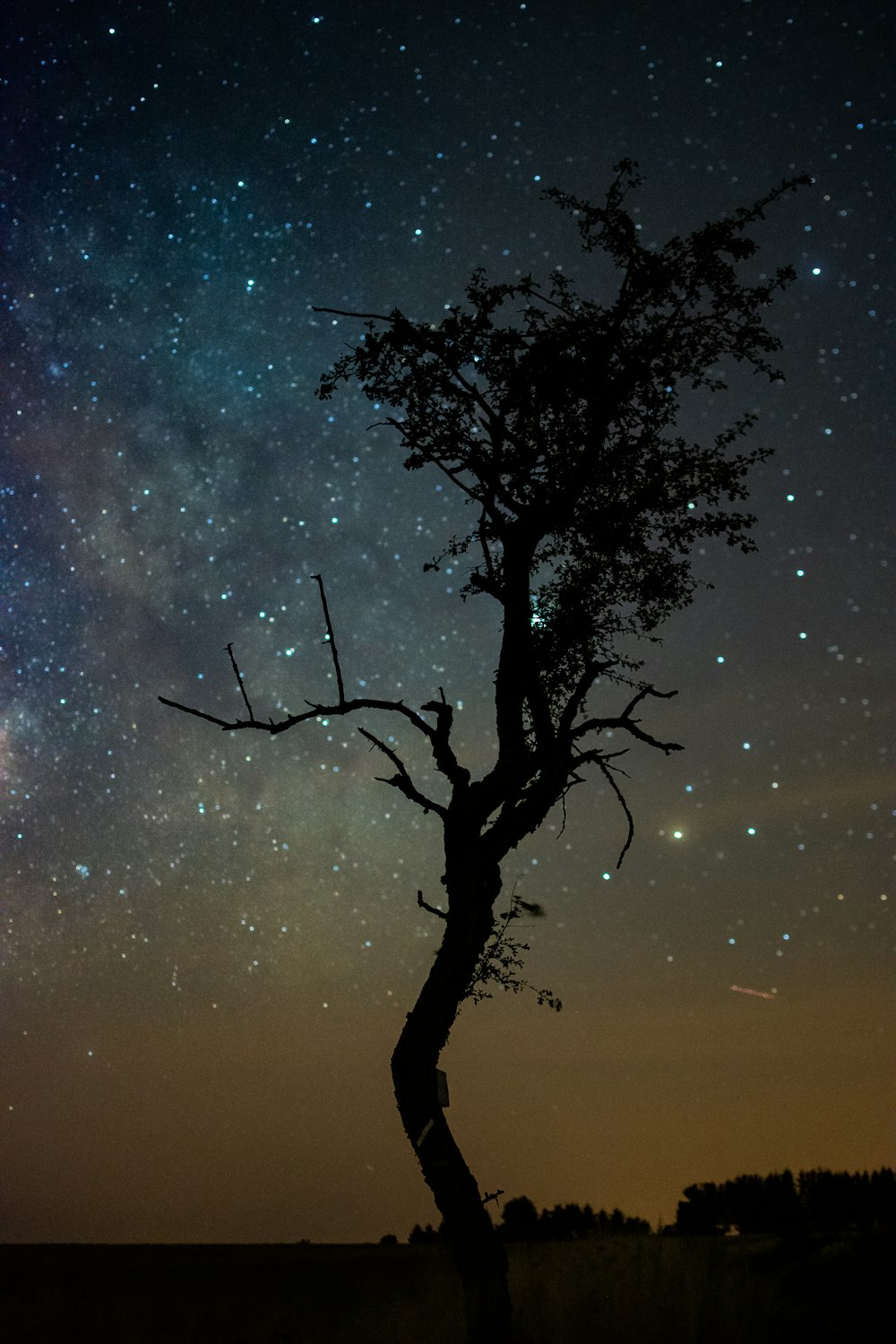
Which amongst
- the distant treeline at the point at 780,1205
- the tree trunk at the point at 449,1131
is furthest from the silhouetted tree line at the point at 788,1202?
the tree trunk at the point at 449,1131

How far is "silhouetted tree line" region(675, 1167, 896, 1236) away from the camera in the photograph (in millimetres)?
16016

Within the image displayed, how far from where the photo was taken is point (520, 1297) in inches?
547

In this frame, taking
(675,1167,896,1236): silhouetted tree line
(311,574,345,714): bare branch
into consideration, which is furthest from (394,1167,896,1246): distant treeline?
(311,574,345,714): bare branch

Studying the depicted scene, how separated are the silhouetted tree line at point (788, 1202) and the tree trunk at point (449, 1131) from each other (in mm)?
4942

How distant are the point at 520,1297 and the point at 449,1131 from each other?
10.8ft

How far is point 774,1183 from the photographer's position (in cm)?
1692

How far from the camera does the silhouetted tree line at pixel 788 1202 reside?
1602cm

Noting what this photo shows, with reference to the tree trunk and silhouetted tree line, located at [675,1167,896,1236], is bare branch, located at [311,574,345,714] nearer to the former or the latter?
the tree trunk

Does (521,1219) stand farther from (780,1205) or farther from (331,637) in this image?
(331,637)

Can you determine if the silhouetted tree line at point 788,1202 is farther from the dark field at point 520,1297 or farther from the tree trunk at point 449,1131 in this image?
the tree trunk at point 449,1131

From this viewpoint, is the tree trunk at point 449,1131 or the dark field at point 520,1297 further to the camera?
the dark field at point 520,1297

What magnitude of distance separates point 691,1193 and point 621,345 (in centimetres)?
1194

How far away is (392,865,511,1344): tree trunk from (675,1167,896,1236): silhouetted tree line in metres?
4.94

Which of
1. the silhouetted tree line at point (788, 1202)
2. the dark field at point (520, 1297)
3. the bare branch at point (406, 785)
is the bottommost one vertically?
the dark field at point (520, 1297)
